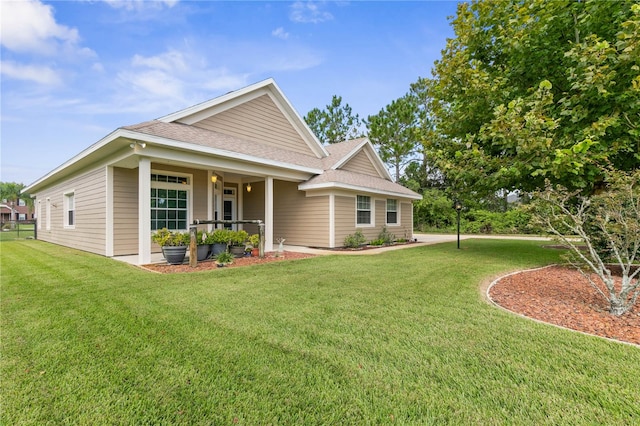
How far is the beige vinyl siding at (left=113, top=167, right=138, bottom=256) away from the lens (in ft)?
27.2

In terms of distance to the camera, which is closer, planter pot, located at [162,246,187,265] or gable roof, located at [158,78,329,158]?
planter pot, located at [162,246,187,265]

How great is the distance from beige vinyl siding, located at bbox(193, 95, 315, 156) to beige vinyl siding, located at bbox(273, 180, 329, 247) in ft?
5.89

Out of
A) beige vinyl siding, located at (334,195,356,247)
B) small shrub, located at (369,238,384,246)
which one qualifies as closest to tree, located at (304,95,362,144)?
small shrub, located at (369,238,384,246)

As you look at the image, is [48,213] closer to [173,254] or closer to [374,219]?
[173,254]

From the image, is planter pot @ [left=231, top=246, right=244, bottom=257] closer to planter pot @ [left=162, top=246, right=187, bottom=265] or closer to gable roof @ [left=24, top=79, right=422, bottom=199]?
planter pot @ [left=162, top=246, right=187, bottom=265]

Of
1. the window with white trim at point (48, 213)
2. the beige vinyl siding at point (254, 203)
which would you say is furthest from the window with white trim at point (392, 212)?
the window with white trim at point (48, 213)

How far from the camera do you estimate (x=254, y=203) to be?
1305 cm

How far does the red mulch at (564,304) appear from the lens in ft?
10.7

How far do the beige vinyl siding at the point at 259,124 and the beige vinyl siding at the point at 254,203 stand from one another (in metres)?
2.13

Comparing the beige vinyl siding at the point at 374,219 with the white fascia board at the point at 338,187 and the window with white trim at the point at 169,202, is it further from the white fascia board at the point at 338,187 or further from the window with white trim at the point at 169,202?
the window with white trim at the point at 169,202

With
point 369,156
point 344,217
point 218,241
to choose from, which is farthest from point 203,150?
point 369,156

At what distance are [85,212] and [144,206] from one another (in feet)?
14.4

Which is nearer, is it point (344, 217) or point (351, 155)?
point (344, 217)

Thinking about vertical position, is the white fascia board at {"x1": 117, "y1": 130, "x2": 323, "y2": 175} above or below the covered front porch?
above
